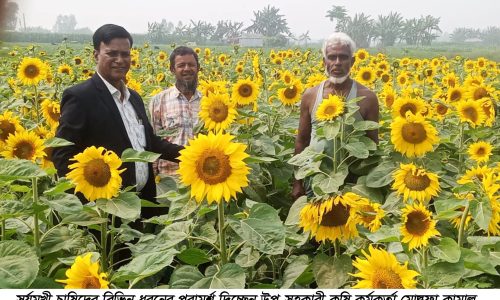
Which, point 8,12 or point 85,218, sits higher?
point 8,12

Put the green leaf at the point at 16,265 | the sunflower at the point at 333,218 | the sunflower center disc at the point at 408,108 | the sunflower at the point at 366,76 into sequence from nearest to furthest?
the green leaf at the point at 16,265
the sunflower at the point at 333,218
the sunflower center disc at the point at 408,108
the sunflower at the point at 366,76

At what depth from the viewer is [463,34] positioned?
70.9m

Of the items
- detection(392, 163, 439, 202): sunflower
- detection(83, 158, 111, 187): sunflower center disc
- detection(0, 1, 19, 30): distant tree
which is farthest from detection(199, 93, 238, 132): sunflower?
detection(0, 1, 19, 30): distant tree

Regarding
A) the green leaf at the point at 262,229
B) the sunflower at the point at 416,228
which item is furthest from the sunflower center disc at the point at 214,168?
the sunflower at the point at 416,228

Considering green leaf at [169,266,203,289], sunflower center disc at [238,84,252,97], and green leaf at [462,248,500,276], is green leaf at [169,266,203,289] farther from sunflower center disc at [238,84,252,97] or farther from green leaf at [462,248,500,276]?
sunflower center disc at [238,84,252,97]

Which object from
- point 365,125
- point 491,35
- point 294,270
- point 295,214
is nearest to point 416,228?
point 294,270

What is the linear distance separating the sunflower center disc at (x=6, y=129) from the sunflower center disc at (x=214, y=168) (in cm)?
110

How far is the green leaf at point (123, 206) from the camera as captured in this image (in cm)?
173

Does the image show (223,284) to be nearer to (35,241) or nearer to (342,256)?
(342,256)

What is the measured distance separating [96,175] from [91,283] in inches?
19.9

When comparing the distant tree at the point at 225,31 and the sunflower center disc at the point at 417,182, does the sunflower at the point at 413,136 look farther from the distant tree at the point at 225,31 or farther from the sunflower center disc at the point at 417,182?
the distant tree at the point at 225,31

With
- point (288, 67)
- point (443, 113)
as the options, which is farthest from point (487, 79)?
point (443, 113)

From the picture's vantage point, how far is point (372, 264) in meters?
1.46

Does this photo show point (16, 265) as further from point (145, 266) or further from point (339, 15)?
point (339, 15)
